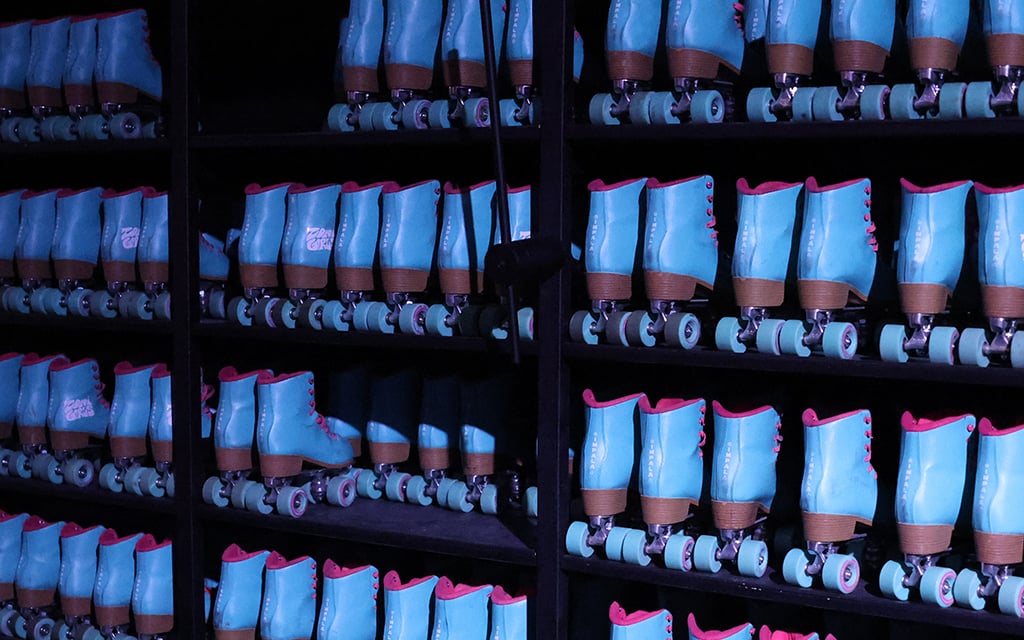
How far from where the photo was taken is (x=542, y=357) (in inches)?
92.3

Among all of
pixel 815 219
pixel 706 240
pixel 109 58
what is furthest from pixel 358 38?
pixel 815 219

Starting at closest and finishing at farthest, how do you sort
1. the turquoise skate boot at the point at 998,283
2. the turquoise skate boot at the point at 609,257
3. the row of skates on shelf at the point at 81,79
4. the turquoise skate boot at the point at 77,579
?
the turquoise skate boot at the point at 998,283
the turquoise skate boot at the point at 609,257
the row of skates on shelf at the point at 81,79
the turquoise skate boot at the point at 77,579

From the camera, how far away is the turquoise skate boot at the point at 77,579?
2.89 meters

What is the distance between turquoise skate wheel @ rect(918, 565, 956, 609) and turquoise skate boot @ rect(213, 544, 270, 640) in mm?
1420

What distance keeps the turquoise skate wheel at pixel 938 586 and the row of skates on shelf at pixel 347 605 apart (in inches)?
31.3

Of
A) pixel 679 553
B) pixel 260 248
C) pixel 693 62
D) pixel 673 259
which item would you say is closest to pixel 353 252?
pixel 260 248

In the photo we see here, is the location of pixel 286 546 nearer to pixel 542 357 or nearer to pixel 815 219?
pixel 542 357

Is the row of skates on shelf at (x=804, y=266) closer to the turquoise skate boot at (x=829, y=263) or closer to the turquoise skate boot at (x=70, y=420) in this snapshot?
the turquoise skate boot at (x=829, y=263)

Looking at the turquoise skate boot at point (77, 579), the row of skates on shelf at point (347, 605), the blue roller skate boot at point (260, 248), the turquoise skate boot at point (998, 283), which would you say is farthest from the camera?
the turquoise skate boot at point (77, 579)

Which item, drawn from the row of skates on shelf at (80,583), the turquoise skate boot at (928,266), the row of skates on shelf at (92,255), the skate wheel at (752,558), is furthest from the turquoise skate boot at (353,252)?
the turquoise skate boot at (928,266)

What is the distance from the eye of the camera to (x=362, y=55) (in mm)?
2553

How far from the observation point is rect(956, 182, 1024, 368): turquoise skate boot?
77.5 inches

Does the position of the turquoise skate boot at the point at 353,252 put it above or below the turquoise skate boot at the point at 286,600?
above

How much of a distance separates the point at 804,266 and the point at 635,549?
0.62 m
